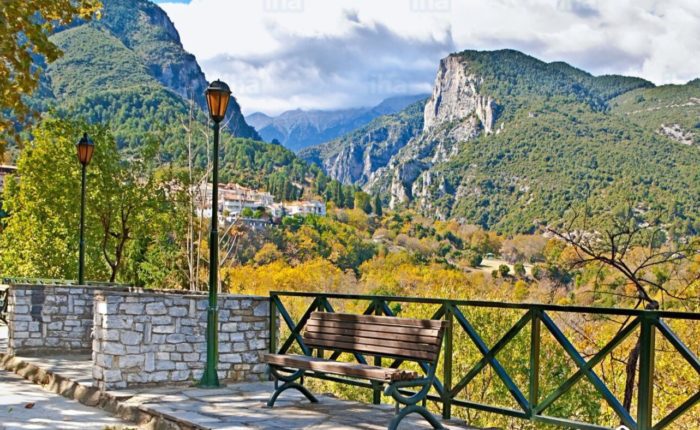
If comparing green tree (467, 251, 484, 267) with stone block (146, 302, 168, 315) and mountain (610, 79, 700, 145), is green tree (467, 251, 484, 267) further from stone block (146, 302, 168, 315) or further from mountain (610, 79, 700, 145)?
stone block (146, 302, 168, 315)

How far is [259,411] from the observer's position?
570cm

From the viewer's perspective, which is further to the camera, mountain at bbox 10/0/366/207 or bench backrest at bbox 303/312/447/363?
mountain at bbox 10/0/366/207

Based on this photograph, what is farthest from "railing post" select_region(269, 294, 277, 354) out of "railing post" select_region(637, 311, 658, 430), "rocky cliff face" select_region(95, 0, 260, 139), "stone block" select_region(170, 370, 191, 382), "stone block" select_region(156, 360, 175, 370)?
"rocky cliff face" select_region(95, 0, 260, 139)

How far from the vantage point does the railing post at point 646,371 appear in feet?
13.5

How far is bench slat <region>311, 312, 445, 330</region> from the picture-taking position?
5000 mm

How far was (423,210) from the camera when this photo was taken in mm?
88562

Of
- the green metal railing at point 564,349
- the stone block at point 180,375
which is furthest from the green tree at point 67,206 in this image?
the green metal railing at point 564,349

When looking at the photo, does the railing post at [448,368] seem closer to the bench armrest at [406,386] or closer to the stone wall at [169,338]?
the bench armrest at [406,386]

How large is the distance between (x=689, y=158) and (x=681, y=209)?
73.5 feet

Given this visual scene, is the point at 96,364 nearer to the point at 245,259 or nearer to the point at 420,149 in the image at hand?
the point at 245,259

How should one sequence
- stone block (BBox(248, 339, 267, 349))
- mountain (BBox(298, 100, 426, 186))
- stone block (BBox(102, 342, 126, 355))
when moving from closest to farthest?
stone block (BBox(102, 342, 126, 355)) < stone block (BBox(248, 339, 267, 349)) < mountain (BBox(298, 100, 426, 186))

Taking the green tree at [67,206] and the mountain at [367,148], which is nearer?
the green tree at [67,206]

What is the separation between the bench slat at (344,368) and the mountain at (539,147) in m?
38.8

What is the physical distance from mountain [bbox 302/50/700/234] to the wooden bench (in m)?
38.4
